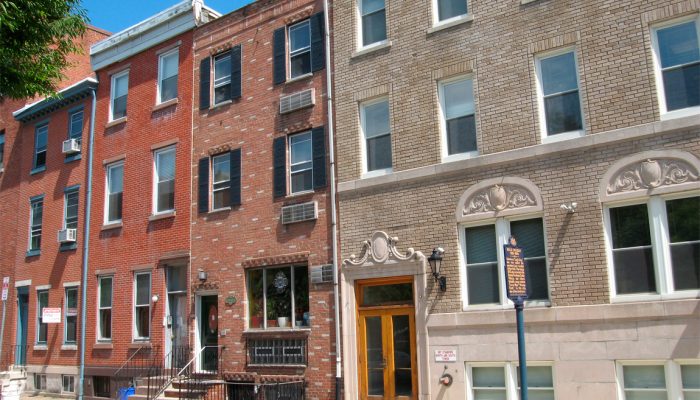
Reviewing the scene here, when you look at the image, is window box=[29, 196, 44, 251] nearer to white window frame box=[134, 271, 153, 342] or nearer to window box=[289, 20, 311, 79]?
white window frame box=[134, 271, 153, 342]

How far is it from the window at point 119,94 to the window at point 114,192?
70.0 inches

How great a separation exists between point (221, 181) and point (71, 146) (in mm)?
7427

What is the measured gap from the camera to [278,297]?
17.6m

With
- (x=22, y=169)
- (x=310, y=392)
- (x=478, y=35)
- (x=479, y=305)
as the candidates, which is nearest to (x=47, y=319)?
(x=22, y=169)

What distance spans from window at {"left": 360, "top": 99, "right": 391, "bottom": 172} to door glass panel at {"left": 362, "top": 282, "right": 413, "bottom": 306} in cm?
273

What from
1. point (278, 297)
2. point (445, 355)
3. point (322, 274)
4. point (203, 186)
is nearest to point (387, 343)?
point (445, 355)

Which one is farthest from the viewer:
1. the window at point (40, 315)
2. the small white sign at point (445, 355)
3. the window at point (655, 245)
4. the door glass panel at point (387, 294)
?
the window at point (40, 315)

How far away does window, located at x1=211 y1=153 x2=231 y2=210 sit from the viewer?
19125 millimetres

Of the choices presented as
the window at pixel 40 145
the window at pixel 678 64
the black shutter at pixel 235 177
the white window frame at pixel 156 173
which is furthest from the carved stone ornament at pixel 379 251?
the window at pixel 40 145

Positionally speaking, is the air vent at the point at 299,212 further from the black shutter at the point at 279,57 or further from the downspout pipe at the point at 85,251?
the downspout pipe at the point at 85,251

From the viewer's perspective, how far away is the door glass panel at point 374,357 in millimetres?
15188

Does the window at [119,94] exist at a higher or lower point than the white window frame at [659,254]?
higher

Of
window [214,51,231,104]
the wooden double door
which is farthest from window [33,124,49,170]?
the wooden double door

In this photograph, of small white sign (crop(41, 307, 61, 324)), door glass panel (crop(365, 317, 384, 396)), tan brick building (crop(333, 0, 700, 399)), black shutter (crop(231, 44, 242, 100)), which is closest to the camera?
tan brick building (crop(333, 0, 700, 399))
